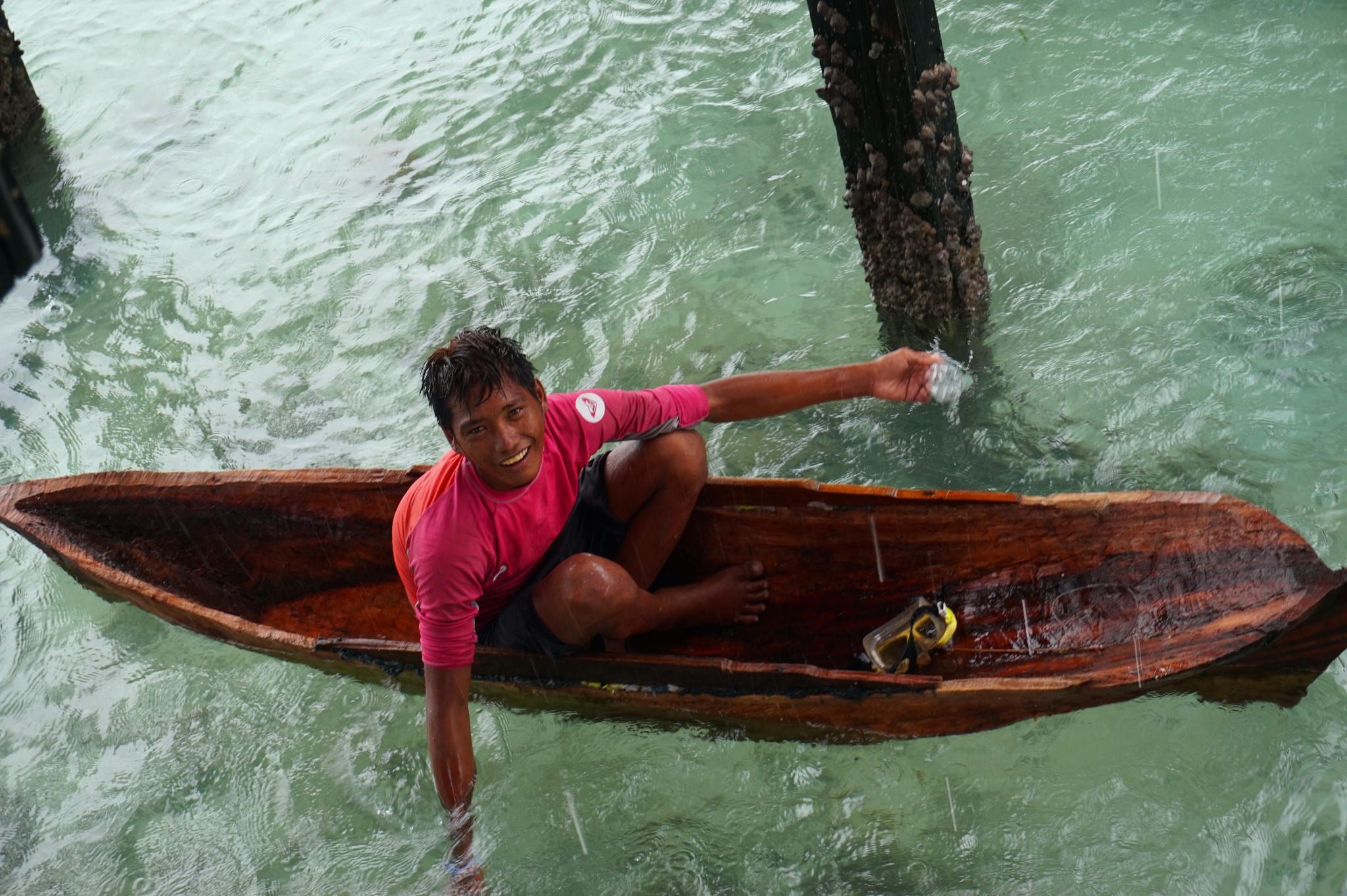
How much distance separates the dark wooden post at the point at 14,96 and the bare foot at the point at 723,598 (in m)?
7.27

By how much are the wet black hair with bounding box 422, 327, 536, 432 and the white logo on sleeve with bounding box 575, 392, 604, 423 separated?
0.29 meters

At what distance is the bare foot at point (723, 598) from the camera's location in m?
3.35

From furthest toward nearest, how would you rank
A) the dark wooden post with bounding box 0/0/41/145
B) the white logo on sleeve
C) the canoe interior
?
the dark wooden post with bounding box 0/0/41/145 → the white logo on sleeve → the canoe interior

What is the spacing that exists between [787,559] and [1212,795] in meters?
1.35

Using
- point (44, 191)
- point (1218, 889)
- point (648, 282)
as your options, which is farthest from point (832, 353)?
point (44, 191)

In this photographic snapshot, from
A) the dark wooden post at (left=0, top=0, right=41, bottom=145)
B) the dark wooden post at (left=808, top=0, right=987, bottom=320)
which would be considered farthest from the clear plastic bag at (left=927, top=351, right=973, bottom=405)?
the dark wooden post at (left=0, top=0, right=41, bottom=145)

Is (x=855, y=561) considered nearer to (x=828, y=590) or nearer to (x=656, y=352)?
(x=828, y=590)

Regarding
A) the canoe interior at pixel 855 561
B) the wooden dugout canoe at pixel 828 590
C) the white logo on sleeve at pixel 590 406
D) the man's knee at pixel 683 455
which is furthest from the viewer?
the man's knee at pixel 683 455

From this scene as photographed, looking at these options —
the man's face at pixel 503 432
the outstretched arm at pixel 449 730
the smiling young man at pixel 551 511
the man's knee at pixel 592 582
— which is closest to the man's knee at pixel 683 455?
the smiling young man at pixel 551 511

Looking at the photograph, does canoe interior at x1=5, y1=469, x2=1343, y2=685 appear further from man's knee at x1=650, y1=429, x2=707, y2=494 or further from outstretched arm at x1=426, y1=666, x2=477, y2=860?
outstretched arm at x1=426, y1=666, x2=477, y2=860

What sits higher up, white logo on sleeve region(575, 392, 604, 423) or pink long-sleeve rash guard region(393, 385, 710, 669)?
white logo on sleeve region(575, 392, 604, 423)

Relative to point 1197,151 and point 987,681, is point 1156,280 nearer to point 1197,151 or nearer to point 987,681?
point 1197,151

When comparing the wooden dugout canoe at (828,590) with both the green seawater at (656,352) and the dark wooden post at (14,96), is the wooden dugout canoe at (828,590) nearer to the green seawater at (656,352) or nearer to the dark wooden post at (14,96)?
the green seawater at (656,352)

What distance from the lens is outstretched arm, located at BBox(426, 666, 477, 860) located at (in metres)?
2.71
